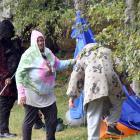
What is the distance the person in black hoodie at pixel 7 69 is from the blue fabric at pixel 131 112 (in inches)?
72.9

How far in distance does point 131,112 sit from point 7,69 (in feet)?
6.89

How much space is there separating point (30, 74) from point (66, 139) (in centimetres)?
142

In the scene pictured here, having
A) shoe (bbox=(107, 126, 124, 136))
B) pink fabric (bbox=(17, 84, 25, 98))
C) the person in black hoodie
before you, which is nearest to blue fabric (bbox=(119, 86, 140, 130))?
shoe (bbox=(107, 126, 124, 136))

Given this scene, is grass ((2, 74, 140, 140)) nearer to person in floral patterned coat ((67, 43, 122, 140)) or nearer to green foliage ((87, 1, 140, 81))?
person in floral patterned coat ((67, 43, 122, 140))

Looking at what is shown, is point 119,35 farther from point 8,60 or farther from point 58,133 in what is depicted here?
point 58,133

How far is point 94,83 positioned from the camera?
715 centimetres

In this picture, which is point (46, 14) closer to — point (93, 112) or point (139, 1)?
point (93, 112)

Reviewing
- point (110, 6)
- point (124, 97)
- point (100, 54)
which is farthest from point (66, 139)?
point (110, 6)

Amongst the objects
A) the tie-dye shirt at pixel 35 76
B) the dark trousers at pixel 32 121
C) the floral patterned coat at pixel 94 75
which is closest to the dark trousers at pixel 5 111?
the dark trousers at pixel 32 121

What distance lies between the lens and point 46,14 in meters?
10.7

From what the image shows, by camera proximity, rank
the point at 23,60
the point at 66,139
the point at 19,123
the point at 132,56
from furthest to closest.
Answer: the point at 19,123 < the point at 66,139 < the point at 23,60 < the point at 132,56

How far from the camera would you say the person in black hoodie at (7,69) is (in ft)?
29.5

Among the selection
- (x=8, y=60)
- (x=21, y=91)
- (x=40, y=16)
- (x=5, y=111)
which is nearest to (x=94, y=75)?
(x=21, y=91)

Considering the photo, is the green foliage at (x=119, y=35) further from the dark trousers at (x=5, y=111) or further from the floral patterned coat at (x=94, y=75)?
the dark trousers at (x=5, y=111)
